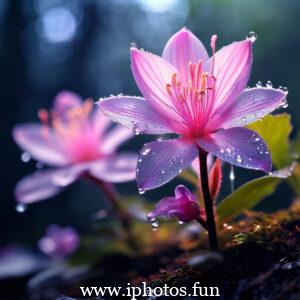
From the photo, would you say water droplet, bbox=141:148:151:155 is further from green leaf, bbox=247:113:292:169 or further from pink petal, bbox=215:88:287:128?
green leaf, bbox=247:113:292:169

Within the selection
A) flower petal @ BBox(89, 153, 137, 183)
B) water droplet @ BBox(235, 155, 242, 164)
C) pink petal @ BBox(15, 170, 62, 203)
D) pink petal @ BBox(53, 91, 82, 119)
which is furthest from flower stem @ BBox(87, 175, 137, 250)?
water droplet @ BBox(235, 155, 242, 164)

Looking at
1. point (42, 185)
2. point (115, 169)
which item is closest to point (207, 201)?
point (115, 169)

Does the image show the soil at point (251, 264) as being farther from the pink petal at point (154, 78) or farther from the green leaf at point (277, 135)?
the pink petal at point (154, 78)

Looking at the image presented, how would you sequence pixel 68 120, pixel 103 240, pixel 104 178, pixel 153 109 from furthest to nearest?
pixel 68 120
pixel 103 240
pixel 104 178
pixel 153 109

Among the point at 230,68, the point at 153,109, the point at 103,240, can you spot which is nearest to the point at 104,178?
the point at 103,240

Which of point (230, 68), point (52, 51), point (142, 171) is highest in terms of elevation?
point (52, 51)

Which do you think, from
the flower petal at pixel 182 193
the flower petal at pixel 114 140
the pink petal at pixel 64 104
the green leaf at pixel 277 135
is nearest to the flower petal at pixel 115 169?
the flower petal at pixel 114 140

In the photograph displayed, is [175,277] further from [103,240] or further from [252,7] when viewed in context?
[252,7]

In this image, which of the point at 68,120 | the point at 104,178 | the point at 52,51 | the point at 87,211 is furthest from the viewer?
the point at 52,51
